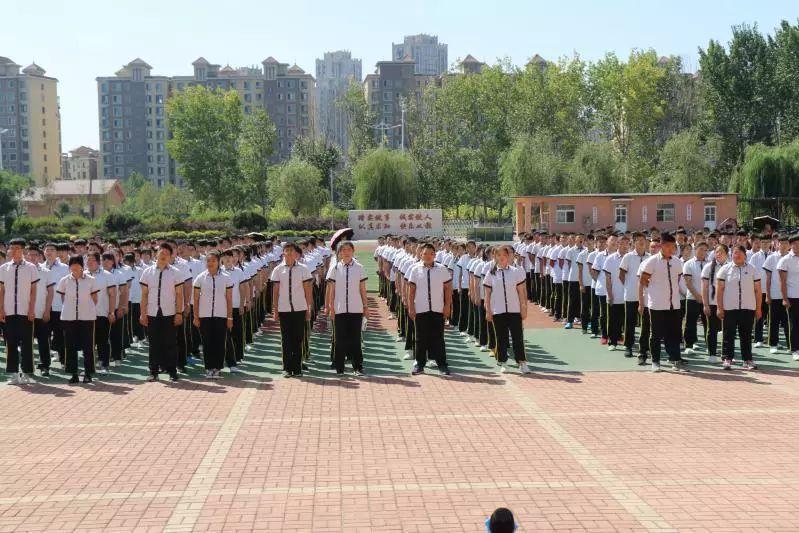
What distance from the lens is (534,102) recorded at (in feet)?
224

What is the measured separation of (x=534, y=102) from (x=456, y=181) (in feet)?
28.1

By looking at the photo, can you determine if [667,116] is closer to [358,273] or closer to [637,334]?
[637,334]

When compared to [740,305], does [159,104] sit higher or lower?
higher

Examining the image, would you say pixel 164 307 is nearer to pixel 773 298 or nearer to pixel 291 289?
pixel 291 289

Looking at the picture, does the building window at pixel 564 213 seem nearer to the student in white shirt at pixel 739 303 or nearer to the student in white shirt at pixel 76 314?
the student in white shirt at pixel 739 303

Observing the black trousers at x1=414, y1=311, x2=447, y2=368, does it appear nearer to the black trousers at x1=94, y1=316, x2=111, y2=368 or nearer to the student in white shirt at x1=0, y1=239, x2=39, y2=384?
the black trousers at x1=94, y1=316, x2=111, y2=368

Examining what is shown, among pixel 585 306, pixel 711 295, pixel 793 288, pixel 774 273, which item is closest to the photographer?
pixel 793 288

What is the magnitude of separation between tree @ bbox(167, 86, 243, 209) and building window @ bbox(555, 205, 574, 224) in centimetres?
4613

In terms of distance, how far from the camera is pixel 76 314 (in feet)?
38.8

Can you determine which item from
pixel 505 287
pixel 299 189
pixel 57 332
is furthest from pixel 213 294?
pixel 299 189

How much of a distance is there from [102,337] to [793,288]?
10.2 metres

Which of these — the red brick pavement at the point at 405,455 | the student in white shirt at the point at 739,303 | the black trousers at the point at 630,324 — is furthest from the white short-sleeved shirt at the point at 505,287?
the student in white shirt at the point at 739,303

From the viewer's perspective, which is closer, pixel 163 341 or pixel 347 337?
pixel 163 341

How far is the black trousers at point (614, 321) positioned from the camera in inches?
557
